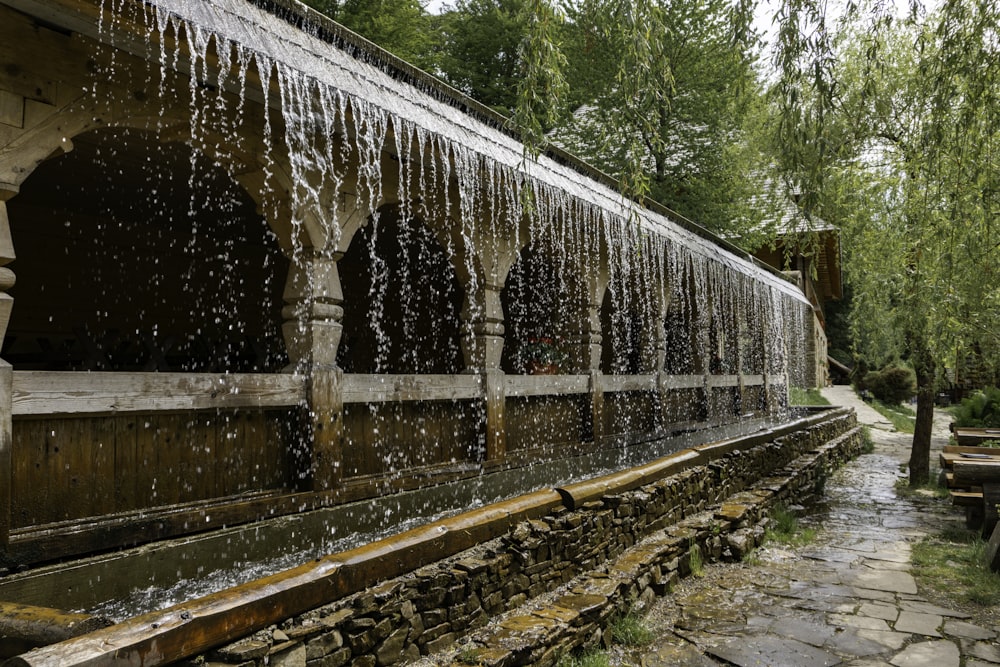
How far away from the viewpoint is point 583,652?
3.76 meters

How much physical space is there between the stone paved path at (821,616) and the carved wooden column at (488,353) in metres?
1.89

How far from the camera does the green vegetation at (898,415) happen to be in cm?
1925

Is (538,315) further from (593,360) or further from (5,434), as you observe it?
(5,434)

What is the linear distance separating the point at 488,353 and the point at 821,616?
315cm

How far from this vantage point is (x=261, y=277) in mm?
7812

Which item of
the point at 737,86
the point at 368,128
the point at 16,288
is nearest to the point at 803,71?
the point at 737,86

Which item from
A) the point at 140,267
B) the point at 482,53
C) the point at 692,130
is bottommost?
the point at 140,267

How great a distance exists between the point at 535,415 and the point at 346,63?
385 cm

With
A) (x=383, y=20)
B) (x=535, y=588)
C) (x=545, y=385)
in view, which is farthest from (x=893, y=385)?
(x=535, y=588)

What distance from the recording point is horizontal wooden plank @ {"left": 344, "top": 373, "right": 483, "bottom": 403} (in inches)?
188

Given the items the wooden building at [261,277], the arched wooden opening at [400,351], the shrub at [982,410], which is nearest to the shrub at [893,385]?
the shrub at [982,410]

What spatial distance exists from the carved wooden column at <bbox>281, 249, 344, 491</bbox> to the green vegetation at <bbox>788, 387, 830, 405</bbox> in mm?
16748

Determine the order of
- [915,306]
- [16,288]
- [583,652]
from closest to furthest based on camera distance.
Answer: [583,652] → [16,288] → [915,306]

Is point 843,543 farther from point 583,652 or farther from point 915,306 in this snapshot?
point 583,652
